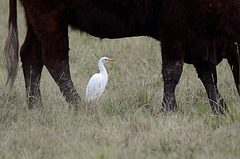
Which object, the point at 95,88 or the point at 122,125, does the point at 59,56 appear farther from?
the point at 122,125

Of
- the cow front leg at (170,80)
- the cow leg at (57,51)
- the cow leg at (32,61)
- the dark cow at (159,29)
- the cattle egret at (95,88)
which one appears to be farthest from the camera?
the cattle egret at (95,88)

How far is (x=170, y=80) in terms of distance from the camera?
14.1 feet

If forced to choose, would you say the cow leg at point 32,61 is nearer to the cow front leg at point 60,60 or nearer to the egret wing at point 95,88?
the cow front leg at point 60,60

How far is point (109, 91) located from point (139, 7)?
1.62 metres

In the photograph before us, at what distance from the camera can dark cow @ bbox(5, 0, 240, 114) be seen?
4.07 m

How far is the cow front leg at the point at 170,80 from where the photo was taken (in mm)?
4242

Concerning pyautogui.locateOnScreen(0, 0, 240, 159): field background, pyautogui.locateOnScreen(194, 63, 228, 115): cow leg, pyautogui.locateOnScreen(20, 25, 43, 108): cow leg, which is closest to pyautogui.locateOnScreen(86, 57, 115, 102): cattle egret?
pyautogui.locateOnScreen(0, 0, 240, 159): field background

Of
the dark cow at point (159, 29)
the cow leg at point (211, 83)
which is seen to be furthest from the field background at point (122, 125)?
the dark cow at point (159, 29)

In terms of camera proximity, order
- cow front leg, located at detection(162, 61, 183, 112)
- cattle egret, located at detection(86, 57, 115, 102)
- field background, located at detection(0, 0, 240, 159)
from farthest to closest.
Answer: cattle egret, located at detection(86, 57, 115, 102) < cow front leg, located at detection(162, 61, 183, 112) < field background, located at detection(0, 0, 240, 159)

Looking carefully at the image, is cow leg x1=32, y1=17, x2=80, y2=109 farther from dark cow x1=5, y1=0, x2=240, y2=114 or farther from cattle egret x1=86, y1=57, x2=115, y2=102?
cattle egret x1=86, y1=57, x2=115, y2=102

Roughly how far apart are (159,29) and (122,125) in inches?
40.9

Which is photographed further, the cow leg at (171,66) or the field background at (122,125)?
the cow leg at (171,66)

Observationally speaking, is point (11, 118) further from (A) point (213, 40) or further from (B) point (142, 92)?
(A) point (213, 40)

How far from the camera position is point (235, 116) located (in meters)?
3.83
